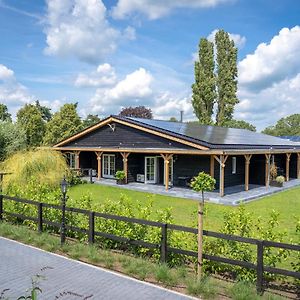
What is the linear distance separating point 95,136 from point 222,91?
1837 centimetres

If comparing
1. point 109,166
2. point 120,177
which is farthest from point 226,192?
point 109,166

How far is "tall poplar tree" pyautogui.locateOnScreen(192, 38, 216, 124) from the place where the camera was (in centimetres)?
3753

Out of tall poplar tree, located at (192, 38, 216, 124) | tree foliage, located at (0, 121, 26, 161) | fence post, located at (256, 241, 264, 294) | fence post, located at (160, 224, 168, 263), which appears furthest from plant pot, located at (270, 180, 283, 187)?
tall poplar tree, located at (192, 38, 216, 124)

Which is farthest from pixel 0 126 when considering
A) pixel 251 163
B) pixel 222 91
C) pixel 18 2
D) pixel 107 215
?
pixel 222 91

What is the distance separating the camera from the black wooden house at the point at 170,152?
1857cm

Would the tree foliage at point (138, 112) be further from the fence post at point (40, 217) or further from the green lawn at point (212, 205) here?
the fence post at point (40, 217)

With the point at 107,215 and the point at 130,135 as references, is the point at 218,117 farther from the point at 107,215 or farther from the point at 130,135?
the point at 107,215

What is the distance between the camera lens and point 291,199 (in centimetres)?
1731

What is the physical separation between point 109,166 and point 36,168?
7.76 m

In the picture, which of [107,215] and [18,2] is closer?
[107,215]

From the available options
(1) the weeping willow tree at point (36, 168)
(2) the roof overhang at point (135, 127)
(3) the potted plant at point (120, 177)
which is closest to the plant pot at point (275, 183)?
(2) the roof overhang at point (135, 127)

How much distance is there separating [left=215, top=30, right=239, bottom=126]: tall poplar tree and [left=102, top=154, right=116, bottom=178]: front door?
17380mm

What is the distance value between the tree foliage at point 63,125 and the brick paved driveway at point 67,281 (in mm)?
34969

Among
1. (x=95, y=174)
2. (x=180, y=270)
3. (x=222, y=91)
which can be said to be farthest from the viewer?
(x=222, y=91)
